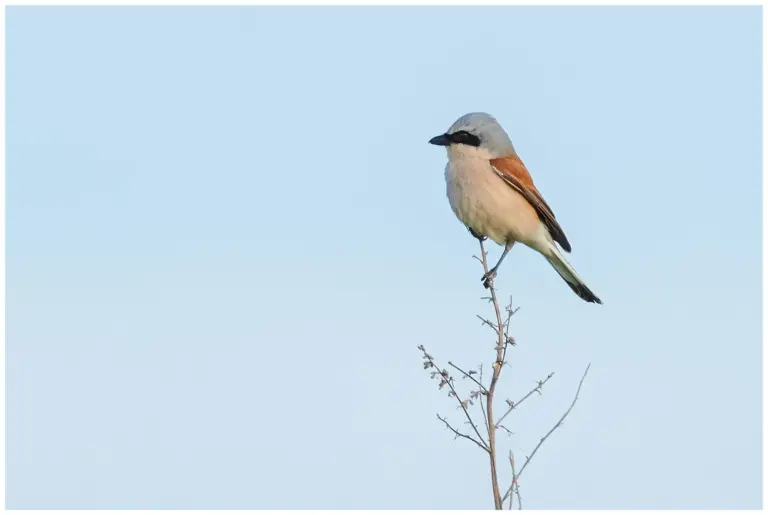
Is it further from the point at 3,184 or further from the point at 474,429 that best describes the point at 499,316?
the point at 3,184

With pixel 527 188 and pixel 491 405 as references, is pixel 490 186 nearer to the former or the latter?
pixel 527 188

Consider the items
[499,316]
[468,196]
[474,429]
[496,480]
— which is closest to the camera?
[496,480]

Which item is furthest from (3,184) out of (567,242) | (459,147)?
(567,242)

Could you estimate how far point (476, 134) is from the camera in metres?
6.49

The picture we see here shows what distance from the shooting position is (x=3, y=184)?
23.7ft

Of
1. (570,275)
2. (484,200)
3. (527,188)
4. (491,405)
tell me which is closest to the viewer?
(491,405)

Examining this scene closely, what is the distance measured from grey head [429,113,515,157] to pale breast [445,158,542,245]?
116 mm

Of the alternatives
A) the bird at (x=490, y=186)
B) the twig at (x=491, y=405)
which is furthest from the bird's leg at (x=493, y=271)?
the twig at (x=491, y=405)

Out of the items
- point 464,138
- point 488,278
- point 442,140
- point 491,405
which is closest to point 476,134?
point 464,138

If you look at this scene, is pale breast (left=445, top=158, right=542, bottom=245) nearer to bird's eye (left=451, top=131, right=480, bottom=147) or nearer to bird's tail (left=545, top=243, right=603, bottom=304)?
bird's eye (left=451, top=131, right=480, bottom=147)

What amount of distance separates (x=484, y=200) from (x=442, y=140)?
471 mm

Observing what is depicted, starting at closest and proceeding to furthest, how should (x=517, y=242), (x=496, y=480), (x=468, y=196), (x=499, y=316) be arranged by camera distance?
(x=496, y=480) < (x=499, y=316) < (x=468, y=196) < (x=517, y=242)

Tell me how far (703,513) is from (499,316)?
1.69 m

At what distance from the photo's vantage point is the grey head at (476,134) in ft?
21.2
